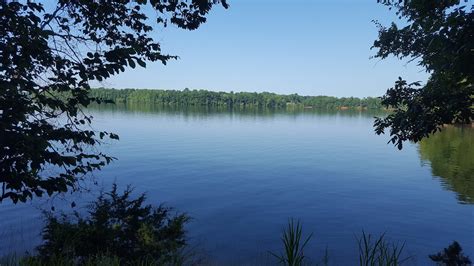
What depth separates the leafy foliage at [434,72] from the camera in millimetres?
5637

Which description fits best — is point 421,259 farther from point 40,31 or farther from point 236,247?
point 40,31

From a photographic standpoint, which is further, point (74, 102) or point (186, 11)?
point (186, 11)

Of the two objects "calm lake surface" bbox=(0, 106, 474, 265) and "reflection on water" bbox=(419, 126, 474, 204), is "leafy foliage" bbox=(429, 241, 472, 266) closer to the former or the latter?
"calm lake surface" bbox=(0, 106, 474, 265)

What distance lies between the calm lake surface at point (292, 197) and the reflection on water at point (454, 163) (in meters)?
0.10

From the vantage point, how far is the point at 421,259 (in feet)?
50.8

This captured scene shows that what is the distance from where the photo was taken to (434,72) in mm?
8039

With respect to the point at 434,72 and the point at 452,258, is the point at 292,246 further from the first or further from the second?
the point at 452,258

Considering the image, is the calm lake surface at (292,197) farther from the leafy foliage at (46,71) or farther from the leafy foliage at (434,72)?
the leafy foliage at (434,72)

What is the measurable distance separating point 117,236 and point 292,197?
16.2 meters

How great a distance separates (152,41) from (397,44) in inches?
320

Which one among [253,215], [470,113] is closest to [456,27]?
[470,113]

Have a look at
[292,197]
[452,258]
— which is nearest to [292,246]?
[452,258]

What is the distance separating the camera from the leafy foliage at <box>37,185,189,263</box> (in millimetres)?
9836

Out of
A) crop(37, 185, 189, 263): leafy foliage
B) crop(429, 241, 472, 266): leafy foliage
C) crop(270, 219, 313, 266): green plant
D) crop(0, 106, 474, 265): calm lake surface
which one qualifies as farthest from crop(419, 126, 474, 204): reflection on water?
crop(270, 219, 313, 266): green plant
